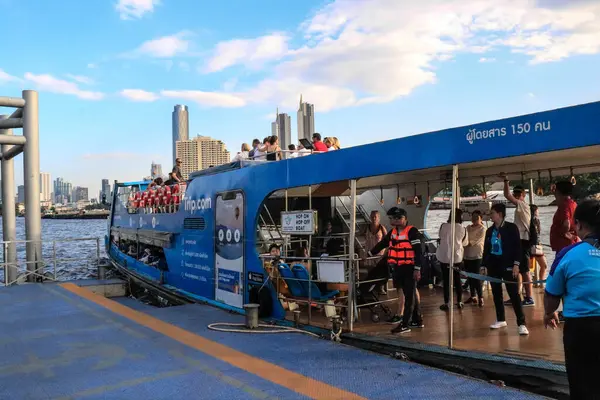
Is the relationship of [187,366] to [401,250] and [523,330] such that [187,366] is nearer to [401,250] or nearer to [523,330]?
[401,250]

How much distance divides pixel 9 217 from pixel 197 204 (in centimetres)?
656

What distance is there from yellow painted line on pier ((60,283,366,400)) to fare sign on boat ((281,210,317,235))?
6.69ft

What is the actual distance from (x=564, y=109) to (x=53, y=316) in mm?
7760

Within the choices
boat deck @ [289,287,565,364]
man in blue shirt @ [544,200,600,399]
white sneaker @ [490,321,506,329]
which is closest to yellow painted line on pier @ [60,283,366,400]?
boat deck @ [289,287,565,364]

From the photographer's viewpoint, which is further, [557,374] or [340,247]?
[340,247]

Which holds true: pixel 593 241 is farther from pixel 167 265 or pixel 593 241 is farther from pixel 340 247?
pixel 167 265

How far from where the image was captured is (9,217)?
43.4ft

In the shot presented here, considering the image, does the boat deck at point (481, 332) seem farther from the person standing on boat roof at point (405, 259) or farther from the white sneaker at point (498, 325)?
the person standing on boat roof at point (405, 259)

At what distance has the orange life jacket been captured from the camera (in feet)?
20.9

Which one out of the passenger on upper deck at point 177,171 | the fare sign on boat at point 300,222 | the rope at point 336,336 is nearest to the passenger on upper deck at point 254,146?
the fare sign on boat at point 300,222

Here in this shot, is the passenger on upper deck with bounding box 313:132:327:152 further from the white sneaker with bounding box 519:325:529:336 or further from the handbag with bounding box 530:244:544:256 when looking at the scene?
the white sneaker with bounding box 519:325:529:336

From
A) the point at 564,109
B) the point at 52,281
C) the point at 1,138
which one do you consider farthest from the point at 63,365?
the point at 1,138

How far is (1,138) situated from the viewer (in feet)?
39.8

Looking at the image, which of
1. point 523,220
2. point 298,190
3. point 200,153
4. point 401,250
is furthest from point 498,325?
point 200,153
